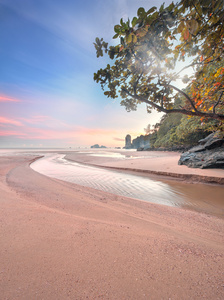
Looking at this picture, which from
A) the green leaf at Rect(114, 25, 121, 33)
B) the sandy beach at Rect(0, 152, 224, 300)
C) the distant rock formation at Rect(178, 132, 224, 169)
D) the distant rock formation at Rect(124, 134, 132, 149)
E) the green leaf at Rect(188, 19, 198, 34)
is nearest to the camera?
Result: the sandy beach at Rect(0, 152, 224, 300)

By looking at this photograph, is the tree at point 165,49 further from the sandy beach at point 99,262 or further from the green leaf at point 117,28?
the sandy beach at point 99,262

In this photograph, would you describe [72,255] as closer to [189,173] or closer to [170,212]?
[170,212]

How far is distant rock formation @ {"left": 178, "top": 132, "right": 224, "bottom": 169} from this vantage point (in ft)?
23.1

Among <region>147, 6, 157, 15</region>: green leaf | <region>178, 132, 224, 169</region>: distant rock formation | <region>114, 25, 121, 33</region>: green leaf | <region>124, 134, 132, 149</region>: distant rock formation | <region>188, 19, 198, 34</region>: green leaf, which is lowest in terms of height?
<region>178, 132, 224, 169</region>: distant rock formation

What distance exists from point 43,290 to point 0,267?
424 mm

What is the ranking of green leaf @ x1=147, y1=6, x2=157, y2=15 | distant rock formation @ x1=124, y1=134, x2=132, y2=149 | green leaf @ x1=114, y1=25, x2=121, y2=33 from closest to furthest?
1. green leaf @ x1=147, y1=6, x2=157, y2=15
2. green leaf @ x1=114, y1=25, x2=121, y2=33
3. distant rock formation @ x1=124, y1=134, x2=132, y2=149

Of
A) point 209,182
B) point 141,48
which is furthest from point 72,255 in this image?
point 209,182

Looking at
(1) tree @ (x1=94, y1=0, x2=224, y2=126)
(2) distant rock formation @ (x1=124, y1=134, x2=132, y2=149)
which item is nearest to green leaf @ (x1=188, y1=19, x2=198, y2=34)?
(1) tree @ (x1=94, y1=0, x2=224, y2=126)

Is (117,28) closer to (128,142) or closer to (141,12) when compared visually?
(141,12)

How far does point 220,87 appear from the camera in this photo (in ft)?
10.7

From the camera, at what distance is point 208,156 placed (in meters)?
7.65

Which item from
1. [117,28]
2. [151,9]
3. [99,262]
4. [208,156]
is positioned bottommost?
[99,262]

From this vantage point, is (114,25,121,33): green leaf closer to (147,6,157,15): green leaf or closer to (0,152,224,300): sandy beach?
(147,6,157,15): green leaf

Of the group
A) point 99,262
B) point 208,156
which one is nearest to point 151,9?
point 99,262
